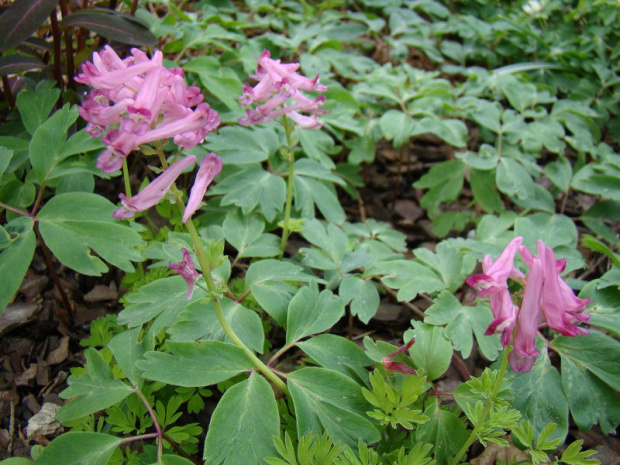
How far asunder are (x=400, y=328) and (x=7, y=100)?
2.87 metres

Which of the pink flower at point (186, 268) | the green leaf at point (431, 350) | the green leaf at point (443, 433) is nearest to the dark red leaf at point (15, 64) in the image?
the pink flower at point (186, 268)

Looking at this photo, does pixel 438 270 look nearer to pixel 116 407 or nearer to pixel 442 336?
pixel 442 336

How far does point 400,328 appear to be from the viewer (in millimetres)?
2746

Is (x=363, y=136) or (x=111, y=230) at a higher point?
(x=111, y=230)

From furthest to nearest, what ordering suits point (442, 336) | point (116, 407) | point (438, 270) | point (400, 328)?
point (400, 328), point (438, 270), point (442, 336), point (116, 407)

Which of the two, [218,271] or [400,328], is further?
[400,328]

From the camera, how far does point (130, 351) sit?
1.91 metres

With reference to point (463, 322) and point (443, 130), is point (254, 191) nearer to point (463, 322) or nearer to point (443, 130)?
point (463, 322)

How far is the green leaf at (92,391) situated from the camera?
1743 millimetres

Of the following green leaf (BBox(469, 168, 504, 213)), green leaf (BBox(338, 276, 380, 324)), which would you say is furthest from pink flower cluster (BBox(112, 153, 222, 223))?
green leaf (BBox(469, 168, 504, 213))

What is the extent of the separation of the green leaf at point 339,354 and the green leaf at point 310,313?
53 mm

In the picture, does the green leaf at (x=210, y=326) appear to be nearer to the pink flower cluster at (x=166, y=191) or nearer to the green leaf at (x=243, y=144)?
the pink flower cluster at (x=166, y=191)

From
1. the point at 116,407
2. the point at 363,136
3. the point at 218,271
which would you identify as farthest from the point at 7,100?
the point at 363,136

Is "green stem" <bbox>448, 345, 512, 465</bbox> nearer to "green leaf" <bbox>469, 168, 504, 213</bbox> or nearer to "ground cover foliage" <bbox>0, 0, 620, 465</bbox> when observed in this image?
"ground cover foliage" <bbox>0, 0, 620, 465</bbox>
